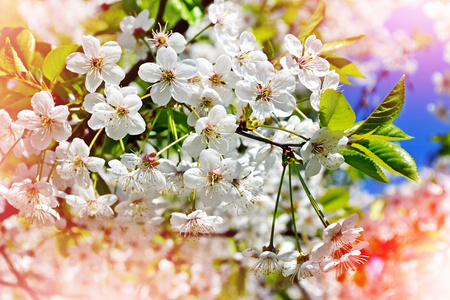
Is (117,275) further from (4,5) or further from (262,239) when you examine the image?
(4,5)

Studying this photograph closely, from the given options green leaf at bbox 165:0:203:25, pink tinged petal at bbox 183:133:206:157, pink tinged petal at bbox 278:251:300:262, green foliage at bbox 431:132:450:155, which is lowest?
pink tinged petal at bbox 278:251:300:262

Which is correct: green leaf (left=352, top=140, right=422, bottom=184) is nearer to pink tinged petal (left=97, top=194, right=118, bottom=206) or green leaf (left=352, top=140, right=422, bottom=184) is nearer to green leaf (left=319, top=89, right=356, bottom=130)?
green leaf (left=319, top=89, right=356, bottom=130)

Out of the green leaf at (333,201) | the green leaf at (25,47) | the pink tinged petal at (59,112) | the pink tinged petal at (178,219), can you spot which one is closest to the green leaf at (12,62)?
the green leaf at (25,47)

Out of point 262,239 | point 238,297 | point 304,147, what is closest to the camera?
point 304,147

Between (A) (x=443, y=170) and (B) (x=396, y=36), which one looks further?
(B) (x=396, y=36)

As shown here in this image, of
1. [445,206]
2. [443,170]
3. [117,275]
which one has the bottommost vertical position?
[117,275]

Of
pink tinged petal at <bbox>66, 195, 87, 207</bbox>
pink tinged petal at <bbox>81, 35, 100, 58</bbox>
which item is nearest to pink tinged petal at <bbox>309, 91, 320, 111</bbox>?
pink tinged petal at <bbox>81, 35, 100, 58</bbox>

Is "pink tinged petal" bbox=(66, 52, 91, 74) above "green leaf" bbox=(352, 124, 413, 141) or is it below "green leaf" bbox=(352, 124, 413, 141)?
above

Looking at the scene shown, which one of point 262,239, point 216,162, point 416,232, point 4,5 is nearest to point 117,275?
point 262,239
